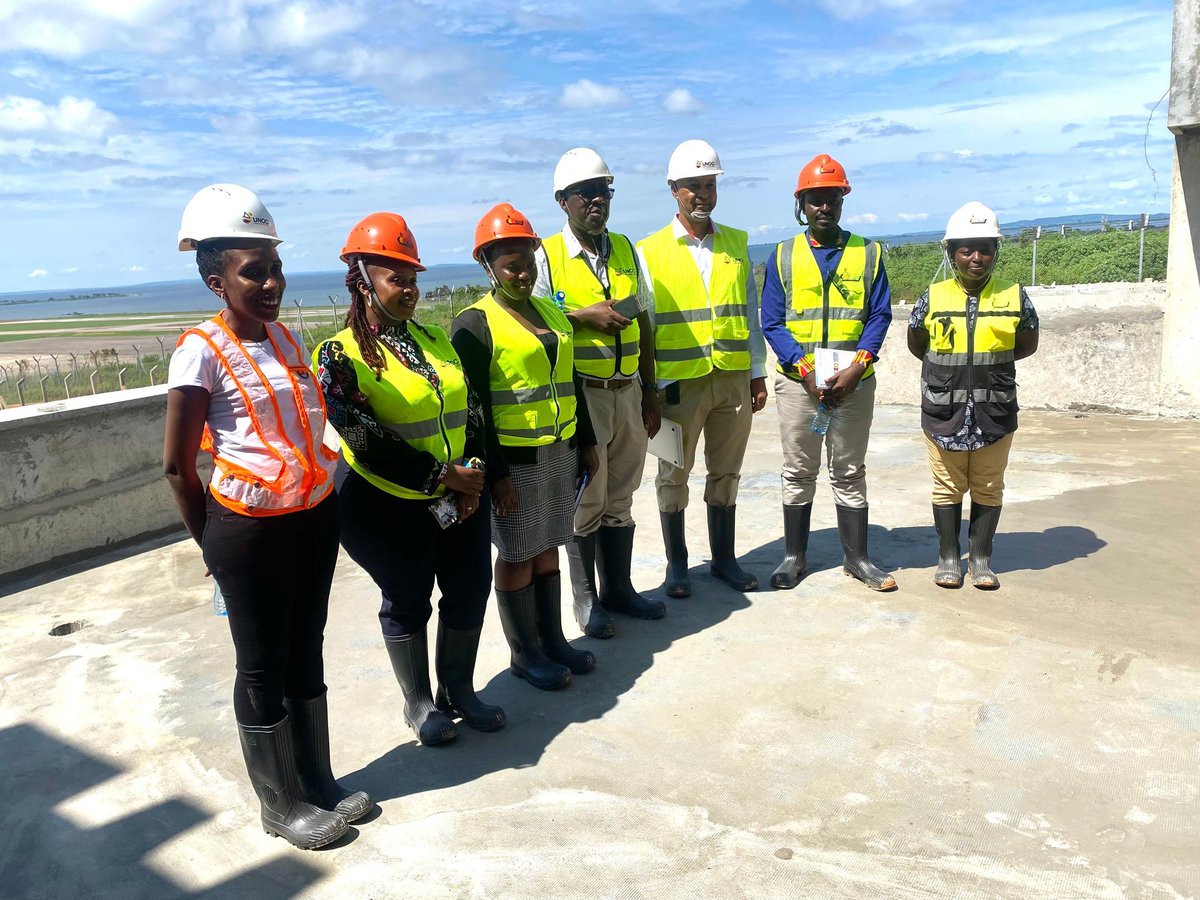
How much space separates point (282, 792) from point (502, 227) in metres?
2.18

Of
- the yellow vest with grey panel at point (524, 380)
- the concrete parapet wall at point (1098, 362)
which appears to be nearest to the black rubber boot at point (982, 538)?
the yellow vest with grey panel at point (524, 380)

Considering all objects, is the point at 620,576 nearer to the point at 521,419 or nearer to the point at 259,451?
the point at 521,419

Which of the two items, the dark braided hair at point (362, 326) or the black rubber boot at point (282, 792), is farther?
the dark braided hair at point (362, 326)

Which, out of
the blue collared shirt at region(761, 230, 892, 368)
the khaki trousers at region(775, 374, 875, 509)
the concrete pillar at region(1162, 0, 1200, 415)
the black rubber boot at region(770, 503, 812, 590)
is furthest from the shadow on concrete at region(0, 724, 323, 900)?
the concrete pillar at region(1162, 0, 1200, 415)

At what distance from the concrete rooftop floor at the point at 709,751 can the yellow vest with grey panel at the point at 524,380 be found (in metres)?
1.16

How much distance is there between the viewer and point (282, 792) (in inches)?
118

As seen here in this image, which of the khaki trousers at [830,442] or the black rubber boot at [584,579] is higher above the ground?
the khaki trousers at [830,442]

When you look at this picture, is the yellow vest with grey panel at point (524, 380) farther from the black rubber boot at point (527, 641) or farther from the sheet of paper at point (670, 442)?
the sheet of paper at point (670, 442)

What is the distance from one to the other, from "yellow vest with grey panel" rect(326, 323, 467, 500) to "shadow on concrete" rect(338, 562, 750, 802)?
101 centimetres

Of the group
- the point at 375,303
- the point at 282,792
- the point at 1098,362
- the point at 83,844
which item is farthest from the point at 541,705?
the point at 1098,362

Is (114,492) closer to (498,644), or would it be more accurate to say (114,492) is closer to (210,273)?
(498,644)

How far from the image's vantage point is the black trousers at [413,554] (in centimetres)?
331

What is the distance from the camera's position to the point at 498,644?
458 cm

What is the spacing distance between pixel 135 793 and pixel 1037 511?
543cm
